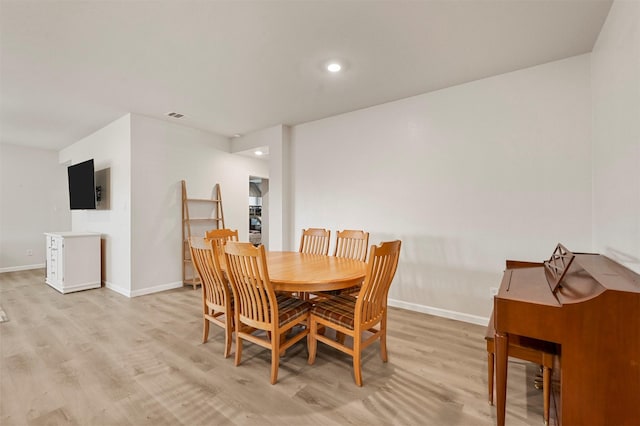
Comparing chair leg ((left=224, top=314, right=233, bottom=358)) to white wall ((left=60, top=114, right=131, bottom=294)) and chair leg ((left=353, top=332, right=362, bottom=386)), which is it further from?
white wall ((left=60, top=114, right=131, bottom=294))

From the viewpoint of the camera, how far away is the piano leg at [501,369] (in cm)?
141

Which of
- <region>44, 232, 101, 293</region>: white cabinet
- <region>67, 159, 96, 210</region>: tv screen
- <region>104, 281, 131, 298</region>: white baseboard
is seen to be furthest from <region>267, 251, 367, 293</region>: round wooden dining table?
<region>67, 159, 96, 210</region>: tv screen

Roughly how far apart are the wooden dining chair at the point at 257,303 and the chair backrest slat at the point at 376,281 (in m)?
0.50

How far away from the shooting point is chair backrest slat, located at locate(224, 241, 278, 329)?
193cm

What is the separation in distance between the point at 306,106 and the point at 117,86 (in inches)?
82.4

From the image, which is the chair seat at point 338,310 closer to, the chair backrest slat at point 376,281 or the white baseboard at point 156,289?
the chair backrest slat at point 376,281

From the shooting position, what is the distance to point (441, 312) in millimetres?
3234

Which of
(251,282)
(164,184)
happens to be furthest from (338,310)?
(164,184)

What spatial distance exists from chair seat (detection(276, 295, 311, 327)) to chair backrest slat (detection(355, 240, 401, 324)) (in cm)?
48

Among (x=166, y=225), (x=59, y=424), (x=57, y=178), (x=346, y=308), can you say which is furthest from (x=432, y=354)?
(x=57, y=178)

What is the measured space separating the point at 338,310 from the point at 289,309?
1.19 ft

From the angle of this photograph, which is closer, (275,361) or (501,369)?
(501,369)

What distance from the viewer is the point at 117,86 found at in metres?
3.14

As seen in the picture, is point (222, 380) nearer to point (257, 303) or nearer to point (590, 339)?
point (257, 303)
